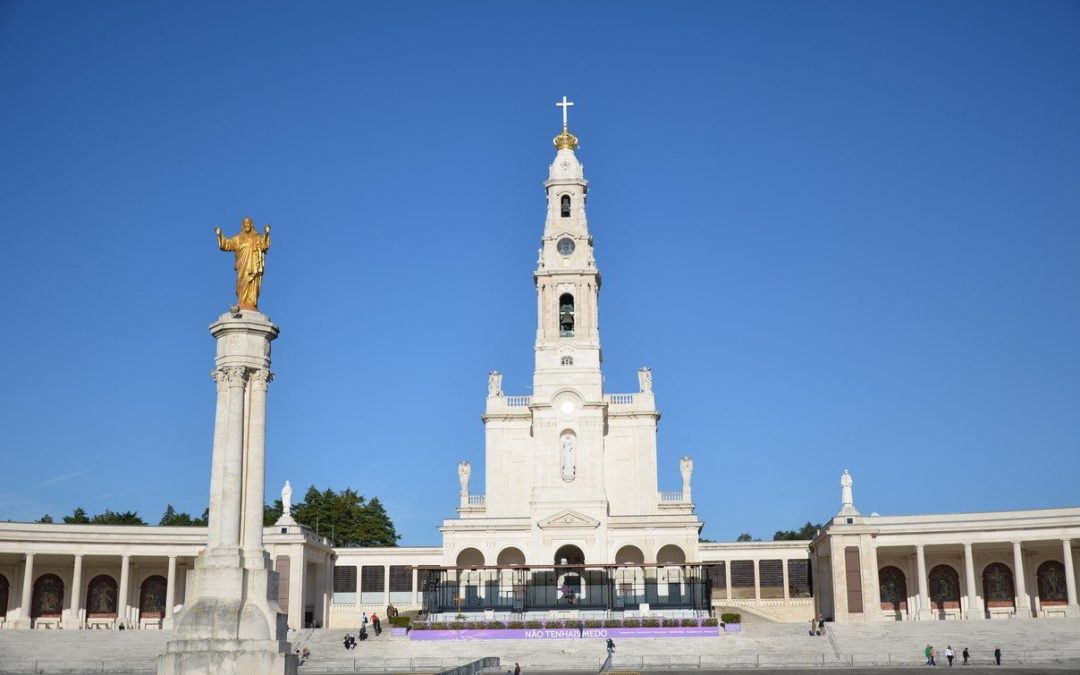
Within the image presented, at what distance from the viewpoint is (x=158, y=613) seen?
72375mm

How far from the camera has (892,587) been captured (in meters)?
73.4

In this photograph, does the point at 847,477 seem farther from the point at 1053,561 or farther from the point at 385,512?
the point at 385,512

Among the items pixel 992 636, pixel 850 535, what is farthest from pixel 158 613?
pixel 992 636

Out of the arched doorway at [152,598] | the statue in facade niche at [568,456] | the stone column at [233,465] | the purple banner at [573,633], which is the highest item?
the statue in facade niche at [568,456]

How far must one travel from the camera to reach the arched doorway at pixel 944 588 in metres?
72.7

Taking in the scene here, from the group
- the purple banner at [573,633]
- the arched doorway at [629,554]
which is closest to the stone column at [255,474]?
the purple banner at [573,633]

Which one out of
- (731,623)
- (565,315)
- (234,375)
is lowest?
(731,623)

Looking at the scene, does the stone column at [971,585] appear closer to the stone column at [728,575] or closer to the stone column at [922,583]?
the stone column at [922,583]

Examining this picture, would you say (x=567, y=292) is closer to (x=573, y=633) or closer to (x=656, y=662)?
(x=573, y=633)

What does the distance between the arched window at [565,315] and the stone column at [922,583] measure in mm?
27543

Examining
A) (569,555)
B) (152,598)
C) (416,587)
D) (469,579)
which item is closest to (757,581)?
(569,555)

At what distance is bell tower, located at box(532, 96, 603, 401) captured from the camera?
8038 centimetres

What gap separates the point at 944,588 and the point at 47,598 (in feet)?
181

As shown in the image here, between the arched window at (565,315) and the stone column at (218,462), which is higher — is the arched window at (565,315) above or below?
above
